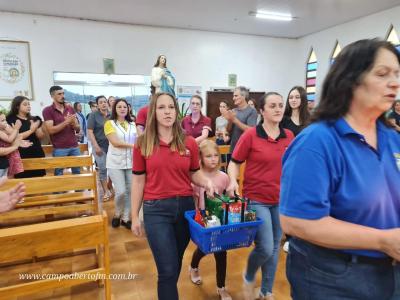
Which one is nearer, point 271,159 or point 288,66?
point 271,159

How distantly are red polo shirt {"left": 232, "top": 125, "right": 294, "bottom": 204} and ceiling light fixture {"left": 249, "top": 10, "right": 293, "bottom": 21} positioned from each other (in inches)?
246

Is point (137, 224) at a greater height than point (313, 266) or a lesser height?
lesser

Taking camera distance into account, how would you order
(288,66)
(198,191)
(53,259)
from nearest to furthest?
(198,191)
(53,259)
(288,66)

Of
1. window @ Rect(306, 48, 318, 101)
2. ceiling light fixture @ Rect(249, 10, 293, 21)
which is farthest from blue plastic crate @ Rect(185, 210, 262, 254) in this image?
window @ Rect(306, 48, 318, 101)

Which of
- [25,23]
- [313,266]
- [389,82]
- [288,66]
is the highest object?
[25,23]

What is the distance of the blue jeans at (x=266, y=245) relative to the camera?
1.88 metres

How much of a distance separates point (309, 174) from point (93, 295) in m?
2.16

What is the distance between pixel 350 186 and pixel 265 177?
1113 millimetres

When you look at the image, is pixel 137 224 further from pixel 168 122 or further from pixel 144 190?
pixel 168 122

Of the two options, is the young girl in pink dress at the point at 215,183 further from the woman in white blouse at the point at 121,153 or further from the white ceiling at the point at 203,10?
the white ceiling at the point at 203,10

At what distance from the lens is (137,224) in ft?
5.89

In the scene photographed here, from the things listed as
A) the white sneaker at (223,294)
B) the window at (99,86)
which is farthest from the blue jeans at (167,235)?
the window at (99,86)

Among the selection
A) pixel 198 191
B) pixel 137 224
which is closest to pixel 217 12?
pixel 198 191

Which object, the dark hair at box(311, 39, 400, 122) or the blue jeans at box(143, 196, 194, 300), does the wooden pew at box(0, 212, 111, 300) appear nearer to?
the blue jeans at box(143, 196, 194, 300)
